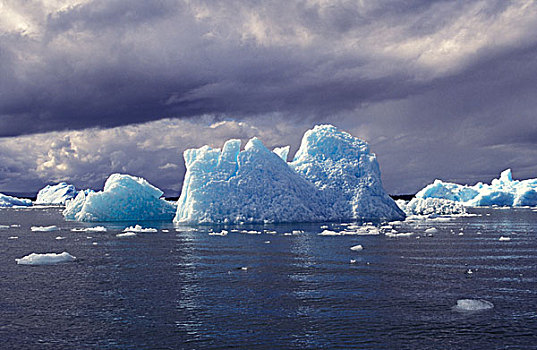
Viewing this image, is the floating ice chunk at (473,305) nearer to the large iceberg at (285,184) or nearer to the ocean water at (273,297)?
the ocean water at (273,297)

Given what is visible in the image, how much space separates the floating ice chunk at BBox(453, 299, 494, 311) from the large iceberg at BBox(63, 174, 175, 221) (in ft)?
112

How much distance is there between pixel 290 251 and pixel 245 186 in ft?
52.9

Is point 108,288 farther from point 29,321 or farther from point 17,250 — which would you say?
point 17,250

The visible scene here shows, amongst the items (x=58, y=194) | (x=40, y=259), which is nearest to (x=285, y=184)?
(x=40, y=259)

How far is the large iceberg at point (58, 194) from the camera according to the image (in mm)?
110412

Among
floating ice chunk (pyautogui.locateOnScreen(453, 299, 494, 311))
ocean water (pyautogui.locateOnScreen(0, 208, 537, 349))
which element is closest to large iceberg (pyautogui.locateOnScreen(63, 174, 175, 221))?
ocean water (pyautogui.locateOnScreen(0, 208, 537, 349))

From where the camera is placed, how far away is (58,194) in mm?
112312

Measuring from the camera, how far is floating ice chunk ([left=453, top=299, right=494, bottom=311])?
11859mm

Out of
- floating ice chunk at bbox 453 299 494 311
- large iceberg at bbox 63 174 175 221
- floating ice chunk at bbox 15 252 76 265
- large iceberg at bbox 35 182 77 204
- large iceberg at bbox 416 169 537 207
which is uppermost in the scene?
large iceberg at bbox 35 182 77 204

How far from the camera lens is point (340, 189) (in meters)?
40.8

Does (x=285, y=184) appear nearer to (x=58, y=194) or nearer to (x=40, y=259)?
(x=40, y=259)

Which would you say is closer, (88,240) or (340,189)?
(88,240)

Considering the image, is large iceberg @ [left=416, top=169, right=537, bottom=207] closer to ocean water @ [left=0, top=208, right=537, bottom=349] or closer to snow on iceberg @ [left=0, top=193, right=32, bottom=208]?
ocean water @ [left=0, top=208, right=537, bottom=349]

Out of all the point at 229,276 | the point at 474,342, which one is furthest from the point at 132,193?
the point at 474,342
